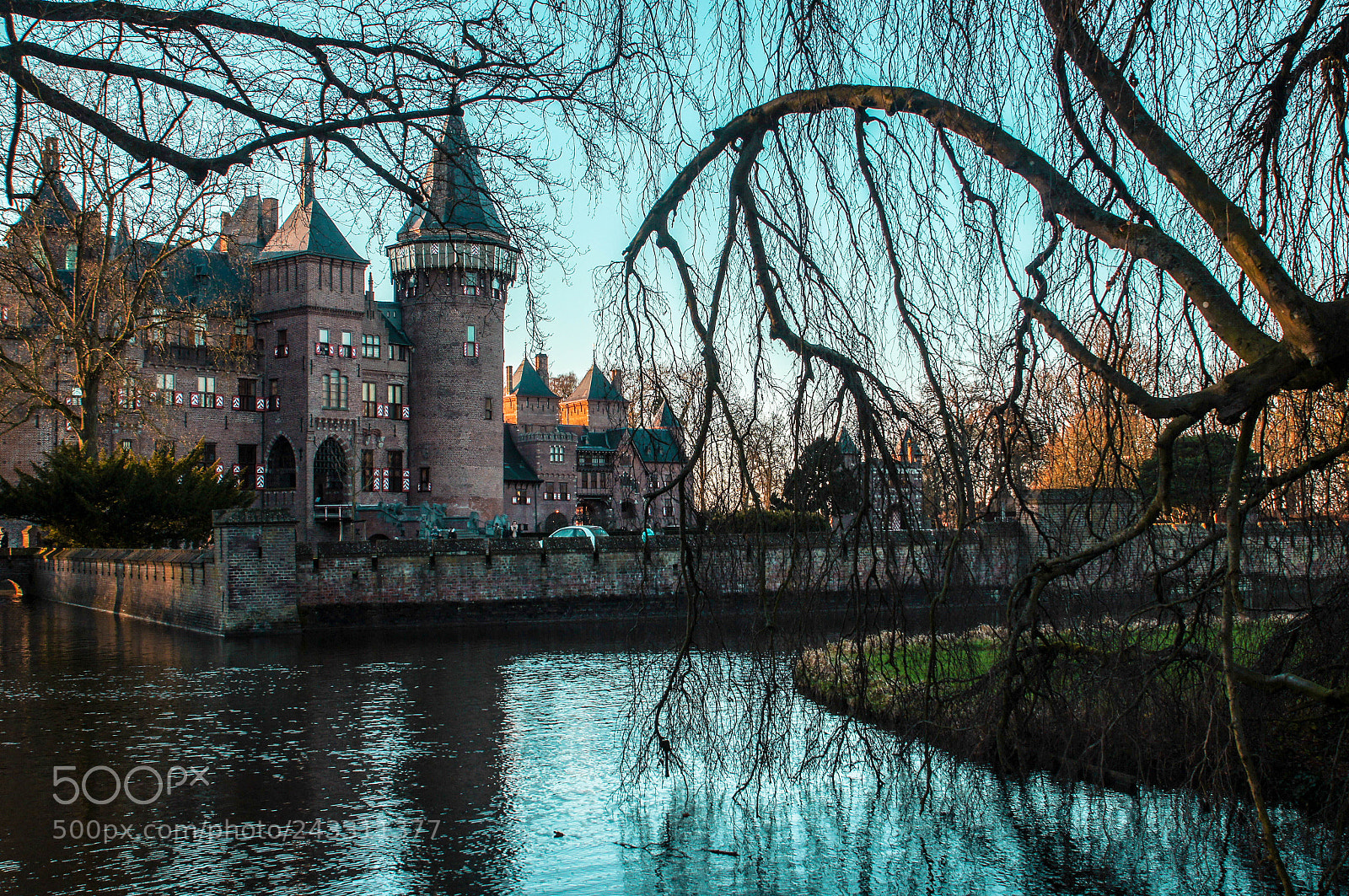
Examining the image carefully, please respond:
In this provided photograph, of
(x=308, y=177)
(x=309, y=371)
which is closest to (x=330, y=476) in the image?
(x=309, y=371)

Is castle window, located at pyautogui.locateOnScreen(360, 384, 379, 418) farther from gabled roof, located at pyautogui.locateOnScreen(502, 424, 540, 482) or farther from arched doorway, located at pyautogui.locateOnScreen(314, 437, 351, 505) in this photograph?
gabled roof, located at pyautogui.locateOnScreen(502, 424, 540, 482)

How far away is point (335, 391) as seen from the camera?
38.6 metres

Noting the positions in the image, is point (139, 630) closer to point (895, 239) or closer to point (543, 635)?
point (543, 635)

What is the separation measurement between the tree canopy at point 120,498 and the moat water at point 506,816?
12.8 metres

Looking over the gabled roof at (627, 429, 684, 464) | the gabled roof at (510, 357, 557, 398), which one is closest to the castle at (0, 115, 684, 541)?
the gabled roof at (510, 357, 557, 398)

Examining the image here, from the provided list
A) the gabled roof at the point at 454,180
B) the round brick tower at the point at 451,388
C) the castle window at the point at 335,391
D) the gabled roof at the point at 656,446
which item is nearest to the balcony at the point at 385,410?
the round brick tower at the point at 451,388

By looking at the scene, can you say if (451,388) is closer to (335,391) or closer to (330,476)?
(335,391)

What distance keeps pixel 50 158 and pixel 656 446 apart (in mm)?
5219

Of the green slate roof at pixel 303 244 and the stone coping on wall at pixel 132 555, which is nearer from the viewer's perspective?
the stone coping on wall at pixel 132 555

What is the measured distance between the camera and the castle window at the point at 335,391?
38344mm

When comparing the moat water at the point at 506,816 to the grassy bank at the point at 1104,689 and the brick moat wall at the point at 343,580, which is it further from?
the brick moat wall at the point at 343,580

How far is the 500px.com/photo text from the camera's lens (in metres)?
6.88

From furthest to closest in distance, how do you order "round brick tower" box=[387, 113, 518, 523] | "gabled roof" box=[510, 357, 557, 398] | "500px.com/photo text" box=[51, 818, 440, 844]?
"gabled roof" box=[510, 357, 557, 398] < "round brick tower" box=[387, 113, 518, 523] < "500px.com/photo text" box=[51, 818, 440, 844]

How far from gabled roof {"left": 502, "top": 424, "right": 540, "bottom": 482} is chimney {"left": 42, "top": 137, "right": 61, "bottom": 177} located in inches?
1657
